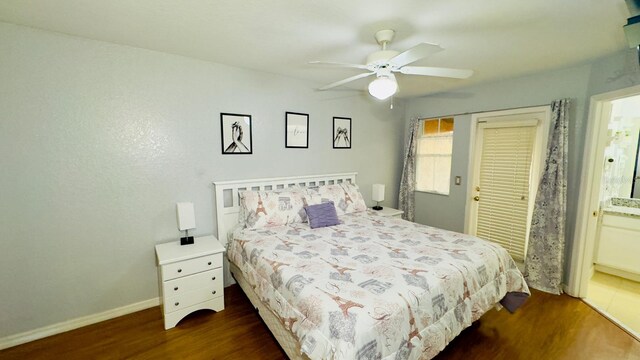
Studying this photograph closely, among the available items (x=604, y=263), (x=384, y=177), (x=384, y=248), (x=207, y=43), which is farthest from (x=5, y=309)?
(x=604, y=263)

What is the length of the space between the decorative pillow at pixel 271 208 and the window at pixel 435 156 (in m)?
2.35

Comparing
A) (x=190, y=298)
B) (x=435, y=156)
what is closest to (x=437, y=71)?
(x=435, y=156)

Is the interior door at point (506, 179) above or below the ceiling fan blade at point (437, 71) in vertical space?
below

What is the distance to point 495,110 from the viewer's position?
11.1 feet

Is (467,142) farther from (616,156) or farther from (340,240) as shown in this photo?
(340,240)

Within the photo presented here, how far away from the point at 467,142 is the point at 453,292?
2647 mm

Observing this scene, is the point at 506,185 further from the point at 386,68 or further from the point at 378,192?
the point at 386,68

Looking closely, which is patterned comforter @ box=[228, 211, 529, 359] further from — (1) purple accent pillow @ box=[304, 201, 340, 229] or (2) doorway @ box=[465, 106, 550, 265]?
(2) doorway @ box=[465, 106, 550, 265]

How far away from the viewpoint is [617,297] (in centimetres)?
282

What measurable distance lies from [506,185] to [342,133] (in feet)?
7.68

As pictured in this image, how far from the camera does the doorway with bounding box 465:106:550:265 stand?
317cm

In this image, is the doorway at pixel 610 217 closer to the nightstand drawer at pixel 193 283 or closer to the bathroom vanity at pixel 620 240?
the bathroom vanity at pixel 620 240

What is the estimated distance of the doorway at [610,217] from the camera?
2586 millimetres

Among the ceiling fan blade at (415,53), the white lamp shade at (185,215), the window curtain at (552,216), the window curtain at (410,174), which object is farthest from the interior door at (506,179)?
the white lamp shade at (185,215)
